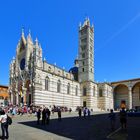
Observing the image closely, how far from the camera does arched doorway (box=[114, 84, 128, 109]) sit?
71.4 meters

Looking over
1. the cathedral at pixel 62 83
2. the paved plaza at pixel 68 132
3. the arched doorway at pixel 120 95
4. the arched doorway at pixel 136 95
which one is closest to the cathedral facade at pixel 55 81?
the cathedral at pixel 62 83

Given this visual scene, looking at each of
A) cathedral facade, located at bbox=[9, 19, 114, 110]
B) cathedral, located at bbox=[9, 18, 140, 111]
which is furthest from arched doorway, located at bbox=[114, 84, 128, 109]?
cathedral facade, located at bbox=[9, 19, 114, 110]

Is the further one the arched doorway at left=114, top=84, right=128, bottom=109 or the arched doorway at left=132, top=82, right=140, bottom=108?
the arched doorway at left=114, top=84, right=128, bottom=109

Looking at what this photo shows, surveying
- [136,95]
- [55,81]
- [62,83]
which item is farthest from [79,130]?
[136,95]

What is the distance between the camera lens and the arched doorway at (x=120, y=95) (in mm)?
71400

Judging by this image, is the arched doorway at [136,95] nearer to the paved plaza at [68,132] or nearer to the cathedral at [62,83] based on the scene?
the cathedral at [62,83]

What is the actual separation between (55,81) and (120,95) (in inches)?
1035

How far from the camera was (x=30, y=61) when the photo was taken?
5172 cm

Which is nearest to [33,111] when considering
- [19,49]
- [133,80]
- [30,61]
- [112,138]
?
[30,61]

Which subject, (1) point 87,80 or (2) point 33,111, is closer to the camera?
(2) point 33,111

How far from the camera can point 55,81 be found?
178 feet

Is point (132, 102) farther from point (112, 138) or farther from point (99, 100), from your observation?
point (112, 138)

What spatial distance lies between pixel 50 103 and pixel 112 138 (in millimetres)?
39668

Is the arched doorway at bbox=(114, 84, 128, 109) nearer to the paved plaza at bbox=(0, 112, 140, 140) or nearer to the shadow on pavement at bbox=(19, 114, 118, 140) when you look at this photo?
the shadow on pavement at bbox=(19, 114, 118, 140)
